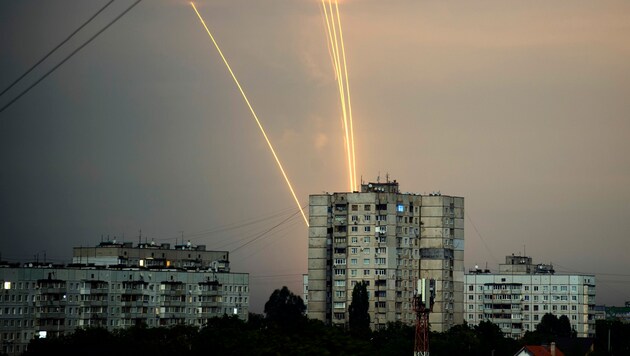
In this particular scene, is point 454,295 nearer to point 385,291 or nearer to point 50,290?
point 385,291

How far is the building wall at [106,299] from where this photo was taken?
144500 mm

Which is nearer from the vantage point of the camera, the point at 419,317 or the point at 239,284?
the point at 419,317

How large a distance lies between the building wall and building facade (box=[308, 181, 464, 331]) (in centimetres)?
1281

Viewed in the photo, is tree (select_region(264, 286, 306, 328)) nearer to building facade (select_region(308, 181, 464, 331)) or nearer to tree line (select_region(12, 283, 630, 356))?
tree line (select_region(12, 283, 630, 356))

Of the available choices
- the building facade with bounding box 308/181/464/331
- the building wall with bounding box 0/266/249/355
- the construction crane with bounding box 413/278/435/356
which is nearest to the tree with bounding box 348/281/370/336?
the building facade with bounding box 308/181/464/331

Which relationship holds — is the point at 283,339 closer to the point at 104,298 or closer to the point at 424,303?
the point at 104,298

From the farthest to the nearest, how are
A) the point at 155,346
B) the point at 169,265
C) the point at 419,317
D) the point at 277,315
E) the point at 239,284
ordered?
1. the point at 169,265
2. the point at 239,284
3. the point at 277,315
4. the point at 155,346
5. the point at 419,317

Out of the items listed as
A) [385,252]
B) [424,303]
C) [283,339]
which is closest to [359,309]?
[385,252]

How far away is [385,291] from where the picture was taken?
16475cm

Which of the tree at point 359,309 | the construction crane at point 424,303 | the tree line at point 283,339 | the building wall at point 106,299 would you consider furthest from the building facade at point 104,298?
the construction crane at point 424,303

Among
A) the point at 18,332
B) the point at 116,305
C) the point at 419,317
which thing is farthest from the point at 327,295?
the point at 419,317

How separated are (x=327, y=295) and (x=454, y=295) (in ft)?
53.0

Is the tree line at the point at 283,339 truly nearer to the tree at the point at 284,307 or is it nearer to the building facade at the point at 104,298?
the tree at the point at 284,307

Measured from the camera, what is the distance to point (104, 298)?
156250 millimetres
